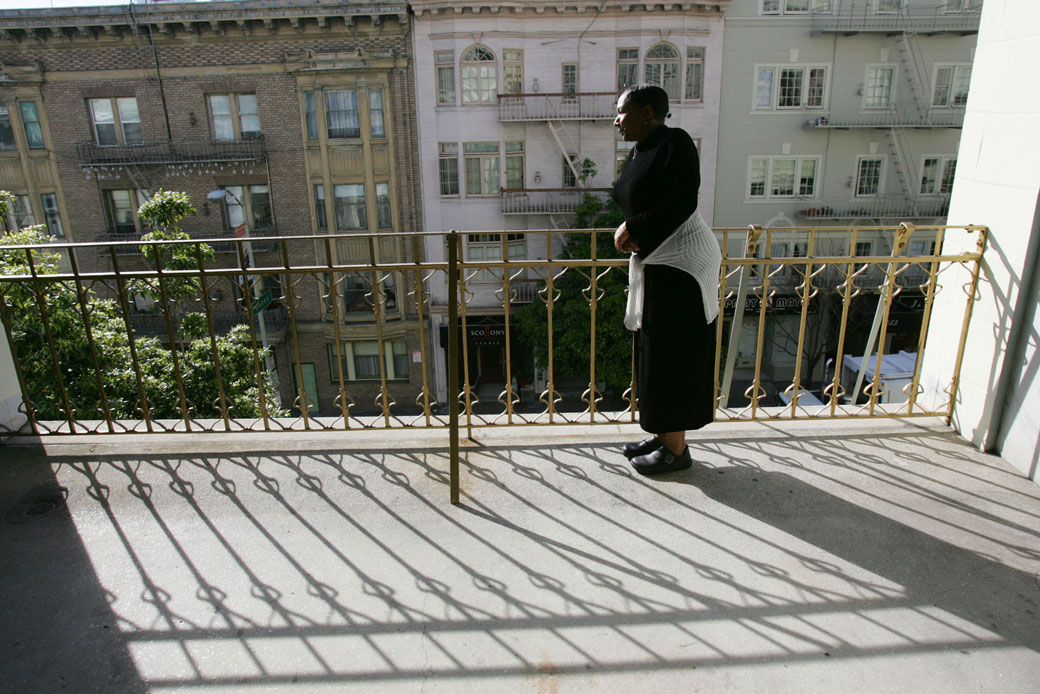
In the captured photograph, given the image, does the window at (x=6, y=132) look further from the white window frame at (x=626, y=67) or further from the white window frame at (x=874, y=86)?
the white window frame at (x=874, y=86)

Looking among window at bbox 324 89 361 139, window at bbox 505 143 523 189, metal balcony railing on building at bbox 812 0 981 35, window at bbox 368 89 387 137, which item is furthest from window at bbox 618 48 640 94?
window at bbox 324 89 361 139

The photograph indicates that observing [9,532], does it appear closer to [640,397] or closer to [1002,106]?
[640,397]

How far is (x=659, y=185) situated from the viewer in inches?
102

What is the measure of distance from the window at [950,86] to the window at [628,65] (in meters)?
8.52

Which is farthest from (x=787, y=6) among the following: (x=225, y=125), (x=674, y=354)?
(x=674, y=354)

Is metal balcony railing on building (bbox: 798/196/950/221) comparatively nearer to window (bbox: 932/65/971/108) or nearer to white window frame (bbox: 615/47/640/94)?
window (bbox: 932/65/971/108)

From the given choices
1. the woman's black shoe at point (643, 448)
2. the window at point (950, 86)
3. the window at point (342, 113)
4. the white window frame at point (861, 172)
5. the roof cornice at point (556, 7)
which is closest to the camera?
the woman's black shoe at point (643, 448)

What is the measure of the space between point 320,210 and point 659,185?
17.2m

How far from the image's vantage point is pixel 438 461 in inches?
132

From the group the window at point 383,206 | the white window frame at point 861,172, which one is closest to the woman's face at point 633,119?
the window at point 383,206

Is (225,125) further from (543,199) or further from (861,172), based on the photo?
(861,172)

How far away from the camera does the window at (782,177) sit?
59.6 ft

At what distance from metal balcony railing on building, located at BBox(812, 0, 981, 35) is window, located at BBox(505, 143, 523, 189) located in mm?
8516

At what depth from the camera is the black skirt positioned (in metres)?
2.78
